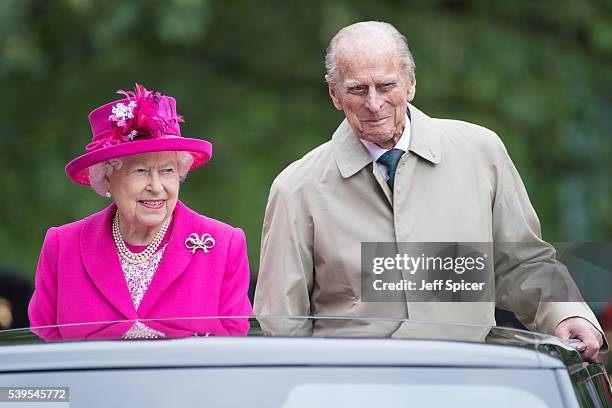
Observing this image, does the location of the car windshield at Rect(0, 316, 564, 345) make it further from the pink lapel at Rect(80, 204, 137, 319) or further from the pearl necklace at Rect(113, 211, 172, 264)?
the pearl necklace at Rect(113, 211, 172, 264)

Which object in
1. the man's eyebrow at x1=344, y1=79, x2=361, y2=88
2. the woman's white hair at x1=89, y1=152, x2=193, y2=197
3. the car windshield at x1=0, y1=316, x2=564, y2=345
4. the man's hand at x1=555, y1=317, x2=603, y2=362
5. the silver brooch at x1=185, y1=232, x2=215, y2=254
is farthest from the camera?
the man's eyebrow at x1=344, y1=79, x2=361, y2=88

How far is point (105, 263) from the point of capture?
160 inches

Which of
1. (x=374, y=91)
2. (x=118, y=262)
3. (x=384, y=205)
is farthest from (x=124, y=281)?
(x=374, y=91)

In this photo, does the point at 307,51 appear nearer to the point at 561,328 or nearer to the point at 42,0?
the point at 42,0

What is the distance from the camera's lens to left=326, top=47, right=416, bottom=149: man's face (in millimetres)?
4285

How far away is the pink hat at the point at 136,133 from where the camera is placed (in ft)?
13.4

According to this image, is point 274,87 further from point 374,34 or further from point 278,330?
point 278,330

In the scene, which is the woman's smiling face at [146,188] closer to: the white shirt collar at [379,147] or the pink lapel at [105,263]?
the pink lapel at [105,263]

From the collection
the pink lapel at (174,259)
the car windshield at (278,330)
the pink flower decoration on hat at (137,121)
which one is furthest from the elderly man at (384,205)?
the car windshield at (278,330)

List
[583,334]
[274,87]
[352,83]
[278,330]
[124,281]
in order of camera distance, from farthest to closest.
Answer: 1. [274,87]
2. [352,83]
3. [124,281]
4. [583,334]
5. [278,330]

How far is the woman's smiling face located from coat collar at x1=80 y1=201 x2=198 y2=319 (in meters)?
0.06

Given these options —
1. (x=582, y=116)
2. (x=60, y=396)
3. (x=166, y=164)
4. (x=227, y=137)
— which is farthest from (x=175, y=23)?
(x=60, y=396)

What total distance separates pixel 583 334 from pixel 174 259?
112 cm

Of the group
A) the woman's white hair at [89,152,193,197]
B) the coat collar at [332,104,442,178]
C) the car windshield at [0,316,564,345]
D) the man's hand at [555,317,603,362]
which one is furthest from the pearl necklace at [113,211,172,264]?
the man's hand at [555,317,603,362]
